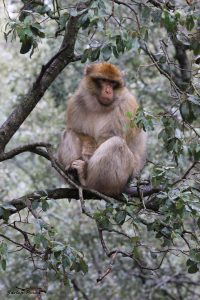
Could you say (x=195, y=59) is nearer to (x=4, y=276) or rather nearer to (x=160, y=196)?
(x=160, y=196)

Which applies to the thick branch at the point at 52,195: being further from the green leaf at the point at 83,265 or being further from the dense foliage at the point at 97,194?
the green leaf at the point at 83,265

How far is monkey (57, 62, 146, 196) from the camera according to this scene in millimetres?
5113

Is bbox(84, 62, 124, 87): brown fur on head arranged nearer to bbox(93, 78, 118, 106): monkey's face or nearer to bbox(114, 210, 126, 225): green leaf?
bbox(93, 78, 118, 106): monkey's face

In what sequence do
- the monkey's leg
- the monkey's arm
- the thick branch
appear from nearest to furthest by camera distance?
the thick branch
the monkey's leg
the monkey's arm

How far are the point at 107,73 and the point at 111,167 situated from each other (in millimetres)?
802

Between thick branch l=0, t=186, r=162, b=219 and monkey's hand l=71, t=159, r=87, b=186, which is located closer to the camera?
thick branch l=0, t=186, r=162, b=219

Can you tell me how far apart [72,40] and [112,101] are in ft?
3.96

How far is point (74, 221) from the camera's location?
8172 millimetres

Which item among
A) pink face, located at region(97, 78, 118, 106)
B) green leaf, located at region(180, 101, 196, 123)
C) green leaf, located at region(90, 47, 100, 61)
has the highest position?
green leaf, located at region(90, 47, 100, 61)

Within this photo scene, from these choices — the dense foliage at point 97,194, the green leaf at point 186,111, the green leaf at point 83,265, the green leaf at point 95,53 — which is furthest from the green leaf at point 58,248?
the green leaf at point 95,53

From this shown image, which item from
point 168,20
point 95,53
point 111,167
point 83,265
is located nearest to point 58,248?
point 83,265

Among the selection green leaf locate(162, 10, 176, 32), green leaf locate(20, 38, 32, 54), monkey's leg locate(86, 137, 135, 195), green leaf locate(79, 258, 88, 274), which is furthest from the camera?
monkey's leg locate(86, 137, 135, 195)

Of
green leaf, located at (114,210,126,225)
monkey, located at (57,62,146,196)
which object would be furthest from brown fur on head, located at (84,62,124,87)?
green leaf, located at (114,210,126,225)

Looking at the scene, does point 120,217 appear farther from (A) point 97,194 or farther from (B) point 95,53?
(B) point 95,53
